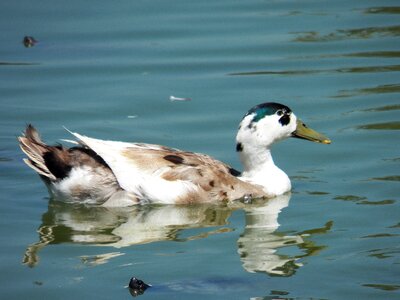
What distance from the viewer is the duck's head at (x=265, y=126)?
11180 millimetres

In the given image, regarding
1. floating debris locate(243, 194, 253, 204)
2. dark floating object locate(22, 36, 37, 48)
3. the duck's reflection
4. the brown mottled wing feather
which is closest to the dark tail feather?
the duck's reflection

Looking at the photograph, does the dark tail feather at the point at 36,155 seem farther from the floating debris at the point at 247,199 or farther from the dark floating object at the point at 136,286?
the dark floating object at the point at 136,286

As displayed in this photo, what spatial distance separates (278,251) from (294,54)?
636cm

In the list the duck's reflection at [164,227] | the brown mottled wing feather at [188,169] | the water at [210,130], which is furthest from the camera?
the brown mottled wing feather at [188,169]

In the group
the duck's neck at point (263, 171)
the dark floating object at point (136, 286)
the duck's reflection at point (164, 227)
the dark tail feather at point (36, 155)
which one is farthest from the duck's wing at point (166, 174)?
the dark floating object at point (136, 286)

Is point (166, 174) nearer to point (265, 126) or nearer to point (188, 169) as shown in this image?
point (188, 169)

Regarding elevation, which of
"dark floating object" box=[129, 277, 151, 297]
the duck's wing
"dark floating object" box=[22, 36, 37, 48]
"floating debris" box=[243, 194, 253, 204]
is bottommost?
"dark floating object" box=[129, 277, 151, 297]

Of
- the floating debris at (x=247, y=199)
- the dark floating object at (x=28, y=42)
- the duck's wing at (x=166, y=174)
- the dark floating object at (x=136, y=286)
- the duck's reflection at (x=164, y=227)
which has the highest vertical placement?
the dark floating object at (x=28, y=42)

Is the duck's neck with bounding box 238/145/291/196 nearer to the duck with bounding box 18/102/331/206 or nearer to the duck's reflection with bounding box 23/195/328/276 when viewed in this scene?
the duck with bounding box 18/102/331/206

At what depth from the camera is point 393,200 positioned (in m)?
10.5

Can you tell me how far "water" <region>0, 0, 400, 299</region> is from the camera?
348 inches

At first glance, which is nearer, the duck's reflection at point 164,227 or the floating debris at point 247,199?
the duck's reflection at point 164,227

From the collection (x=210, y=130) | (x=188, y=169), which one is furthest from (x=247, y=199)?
(x=210, y=130)

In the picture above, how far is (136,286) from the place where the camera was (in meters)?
8.41
